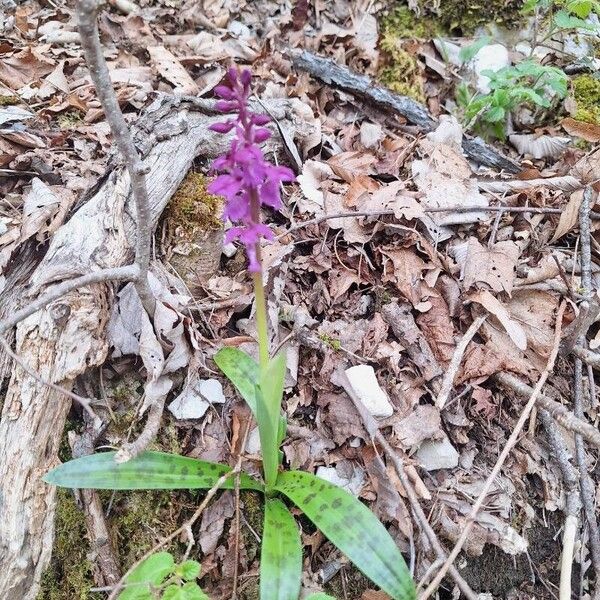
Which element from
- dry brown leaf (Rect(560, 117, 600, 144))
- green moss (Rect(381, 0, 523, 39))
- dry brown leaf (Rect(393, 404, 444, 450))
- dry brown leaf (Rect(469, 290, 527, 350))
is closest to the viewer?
dry brown leaf (Rect(393, 404, 444, 450))

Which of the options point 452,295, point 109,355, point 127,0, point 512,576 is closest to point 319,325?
point 452,295

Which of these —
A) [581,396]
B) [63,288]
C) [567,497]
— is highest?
[63,288]

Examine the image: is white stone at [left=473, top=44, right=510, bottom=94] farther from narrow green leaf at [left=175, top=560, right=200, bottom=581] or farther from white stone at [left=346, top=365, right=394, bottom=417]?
narrow green leaf at [left=175, top=560, right=200, bottom=581]

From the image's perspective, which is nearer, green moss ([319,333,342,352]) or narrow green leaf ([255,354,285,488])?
narrow green leaf ([255,354,285,488])

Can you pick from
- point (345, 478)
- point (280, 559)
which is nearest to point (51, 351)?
point (280, 559)

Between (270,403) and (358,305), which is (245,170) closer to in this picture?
(270,403)

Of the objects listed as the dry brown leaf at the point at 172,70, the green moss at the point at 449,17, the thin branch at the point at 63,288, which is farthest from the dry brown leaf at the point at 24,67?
the green moss at the point at 449,17

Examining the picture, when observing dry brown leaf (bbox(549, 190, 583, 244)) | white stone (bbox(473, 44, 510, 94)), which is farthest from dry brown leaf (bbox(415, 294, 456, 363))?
white stone (bbox(473, 44, 510, 94))
